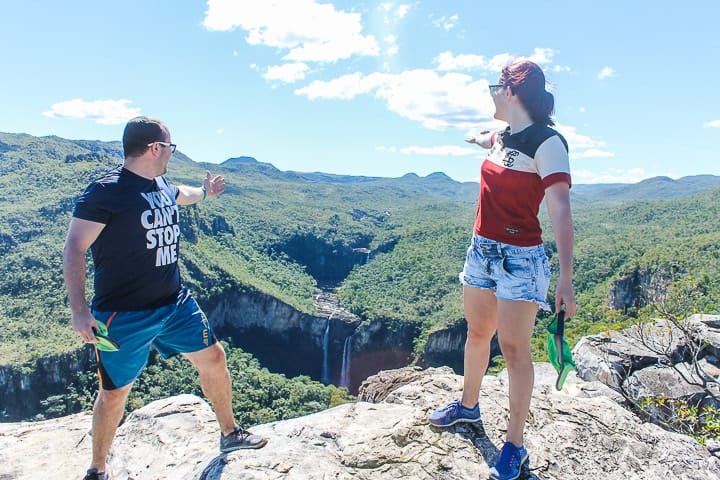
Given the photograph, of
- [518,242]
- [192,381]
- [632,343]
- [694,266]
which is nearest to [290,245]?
[192,381]

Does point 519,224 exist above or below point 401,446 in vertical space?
above

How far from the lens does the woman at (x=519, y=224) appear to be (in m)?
2.84

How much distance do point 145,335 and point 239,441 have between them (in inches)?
39.1

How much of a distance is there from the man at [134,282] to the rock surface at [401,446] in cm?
46

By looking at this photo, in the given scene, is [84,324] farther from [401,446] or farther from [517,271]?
[517,271]

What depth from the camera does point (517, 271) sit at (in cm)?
308

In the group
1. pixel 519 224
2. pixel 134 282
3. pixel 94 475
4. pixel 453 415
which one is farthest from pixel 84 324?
pixel 519 224

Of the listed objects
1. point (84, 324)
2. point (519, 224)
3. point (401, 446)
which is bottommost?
point (401, 446)

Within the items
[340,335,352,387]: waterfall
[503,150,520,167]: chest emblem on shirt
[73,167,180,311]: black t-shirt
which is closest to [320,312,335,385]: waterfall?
[340,335,352,387]: waterfall

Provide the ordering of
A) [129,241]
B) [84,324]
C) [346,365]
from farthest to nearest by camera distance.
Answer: [346,365] < [129,241] < [84,324]

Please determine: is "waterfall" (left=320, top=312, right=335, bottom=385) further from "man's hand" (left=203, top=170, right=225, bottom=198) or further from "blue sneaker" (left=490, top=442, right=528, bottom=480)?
"blue sneaker" (left=490, top=442, right=528, bottom=480)

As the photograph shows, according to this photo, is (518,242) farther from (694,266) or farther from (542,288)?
(694,266)

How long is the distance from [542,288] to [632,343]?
314 inches

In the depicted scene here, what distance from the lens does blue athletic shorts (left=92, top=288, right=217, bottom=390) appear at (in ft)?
10.8
